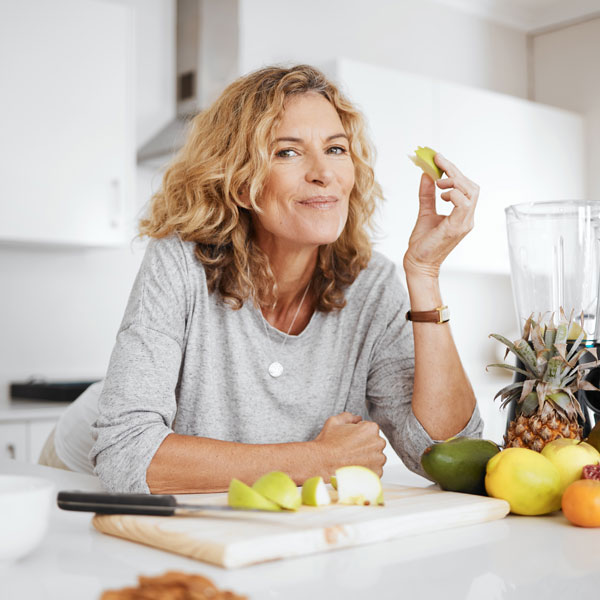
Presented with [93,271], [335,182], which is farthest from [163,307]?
[93,271]

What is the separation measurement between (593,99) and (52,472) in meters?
4.28

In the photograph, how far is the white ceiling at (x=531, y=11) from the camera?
15.4 ft

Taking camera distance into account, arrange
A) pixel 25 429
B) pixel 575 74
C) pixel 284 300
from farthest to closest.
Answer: pixel 575 74 < pixel 25 429 < pixel 284 300

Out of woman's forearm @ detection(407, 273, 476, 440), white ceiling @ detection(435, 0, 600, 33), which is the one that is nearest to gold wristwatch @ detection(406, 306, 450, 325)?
woman's forearm @ detection(407, 273, 476, 440)

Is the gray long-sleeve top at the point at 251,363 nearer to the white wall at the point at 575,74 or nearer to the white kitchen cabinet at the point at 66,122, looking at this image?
the white kitchen cabinet at the point at 66,122

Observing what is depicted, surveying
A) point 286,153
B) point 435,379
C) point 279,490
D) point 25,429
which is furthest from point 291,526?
point 25,429

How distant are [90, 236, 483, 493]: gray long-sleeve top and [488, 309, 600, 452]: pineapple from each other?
0.30 meters

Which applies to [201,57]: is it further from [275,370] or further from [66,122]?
[275,370]

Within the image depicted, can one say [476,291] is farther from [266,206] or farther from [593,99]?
[266,206]

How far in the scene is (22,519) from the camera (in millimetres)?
740

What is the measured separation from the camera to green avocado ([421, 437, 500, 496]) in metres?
1.07

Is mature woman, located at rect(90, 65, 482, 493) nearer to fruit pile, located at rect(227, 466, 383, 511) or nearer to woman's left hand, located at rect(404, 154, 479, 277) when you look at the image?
woman's left hand, located at rect(404, 154, 479, 277)

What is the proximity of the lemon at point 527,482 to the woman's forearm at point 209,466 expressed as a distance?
0.30 metres

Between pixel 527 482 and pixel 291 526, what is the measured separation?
327mm
